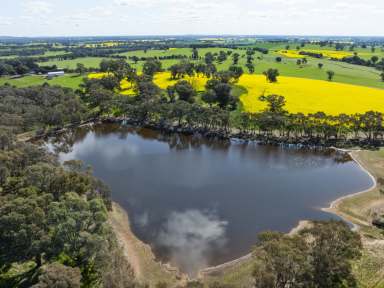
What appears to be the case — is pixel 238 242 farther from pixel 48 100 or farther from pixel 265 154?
pixel 48 100

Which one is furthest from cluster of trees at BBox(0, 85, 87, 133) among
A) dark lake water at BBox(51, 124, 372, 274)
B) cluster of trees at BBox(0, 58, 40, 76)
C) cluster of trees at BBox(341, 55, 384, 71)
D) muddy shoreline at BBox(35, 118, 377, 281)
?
cluster of trees at BBox(341, 55, 384, 71)


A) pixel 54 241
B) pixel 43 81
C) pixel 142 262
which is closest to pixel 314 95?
pixel 142 262

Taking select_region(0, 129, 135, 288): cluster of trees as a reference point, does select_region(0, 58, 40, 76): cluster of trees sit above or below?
above

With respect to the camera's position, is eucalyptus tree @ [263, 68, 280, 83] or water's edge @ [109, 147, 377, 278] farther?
eucalyptus tree @ [263, 68, 280, 83]

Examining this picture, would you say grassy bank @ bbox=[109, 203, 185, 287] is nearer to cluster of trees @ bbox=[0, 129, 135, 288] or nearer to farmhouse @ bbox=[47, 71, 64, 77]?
cluster of trees @ bbox=[0, 129, 135, 288]

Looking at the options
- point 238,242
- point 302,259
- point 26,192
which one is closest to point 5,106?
point 26,192

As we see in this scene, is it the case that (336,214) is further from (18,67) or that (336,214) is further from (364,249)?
(18,67)
